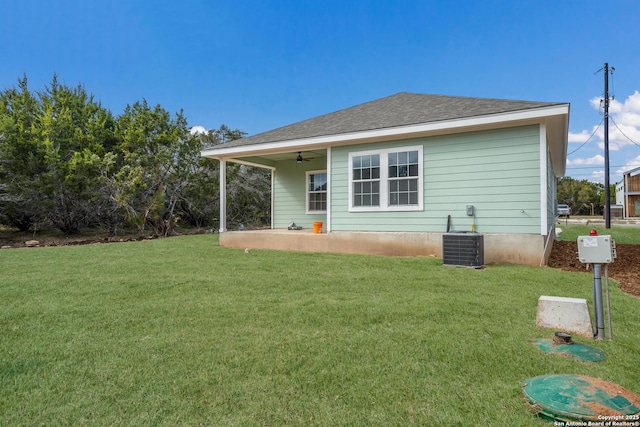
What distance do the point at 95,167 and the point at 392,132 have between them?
1114 cm

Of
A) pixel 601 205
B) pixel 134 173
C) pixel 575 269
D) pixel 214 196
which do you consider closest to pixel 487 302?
pixel 575 269

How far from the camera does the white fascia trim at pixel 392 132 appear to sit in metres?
6.33

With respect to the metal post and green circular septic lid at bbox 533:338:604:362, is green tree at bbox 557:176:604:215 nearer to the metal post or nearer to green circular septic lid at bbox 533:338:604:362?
the metal post

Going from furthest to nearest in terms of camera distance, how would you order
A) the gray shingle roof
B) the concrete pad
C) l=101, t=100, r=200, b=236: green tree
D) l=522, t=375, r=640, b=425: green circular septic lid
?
1. l=101, t=100, r=200, b=236: green tree
2. the gray shingle roof
3. the concrete pad
4. l=522, t=375, r=640, b=425: green circular septic lid

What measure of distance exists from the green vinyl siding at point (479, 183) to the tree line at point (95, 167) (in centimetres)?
945

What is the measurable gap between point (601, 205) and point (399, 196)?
42622 millimetres

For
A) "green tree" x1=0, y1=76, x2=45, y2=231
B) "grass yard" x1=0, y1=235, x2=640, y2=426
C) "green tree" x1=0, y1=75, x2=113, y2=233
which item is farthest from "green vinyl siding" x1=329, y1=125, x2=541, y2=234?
"green tree" x1=0, y1=76, x2=45, y2=231

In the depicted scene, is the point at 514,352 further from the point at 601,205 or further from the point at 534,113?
the point at 601,205

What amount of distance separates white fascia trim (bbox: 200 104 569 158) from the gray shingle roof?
91mm

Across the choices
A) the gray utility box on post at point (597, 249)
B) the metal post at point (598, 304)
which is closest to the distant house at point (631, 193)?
the metal post at point (598, 304)

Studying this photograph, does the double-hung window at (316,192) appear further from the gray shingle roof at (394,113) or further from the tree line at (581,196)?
the tree line at (581,196)

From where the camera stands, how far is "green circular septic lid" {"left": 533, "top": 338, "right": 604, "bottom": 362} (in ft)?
8.16

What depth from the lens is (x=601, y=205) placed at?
127 feet

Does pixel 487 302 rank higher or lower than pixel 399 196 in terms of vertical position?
lower
